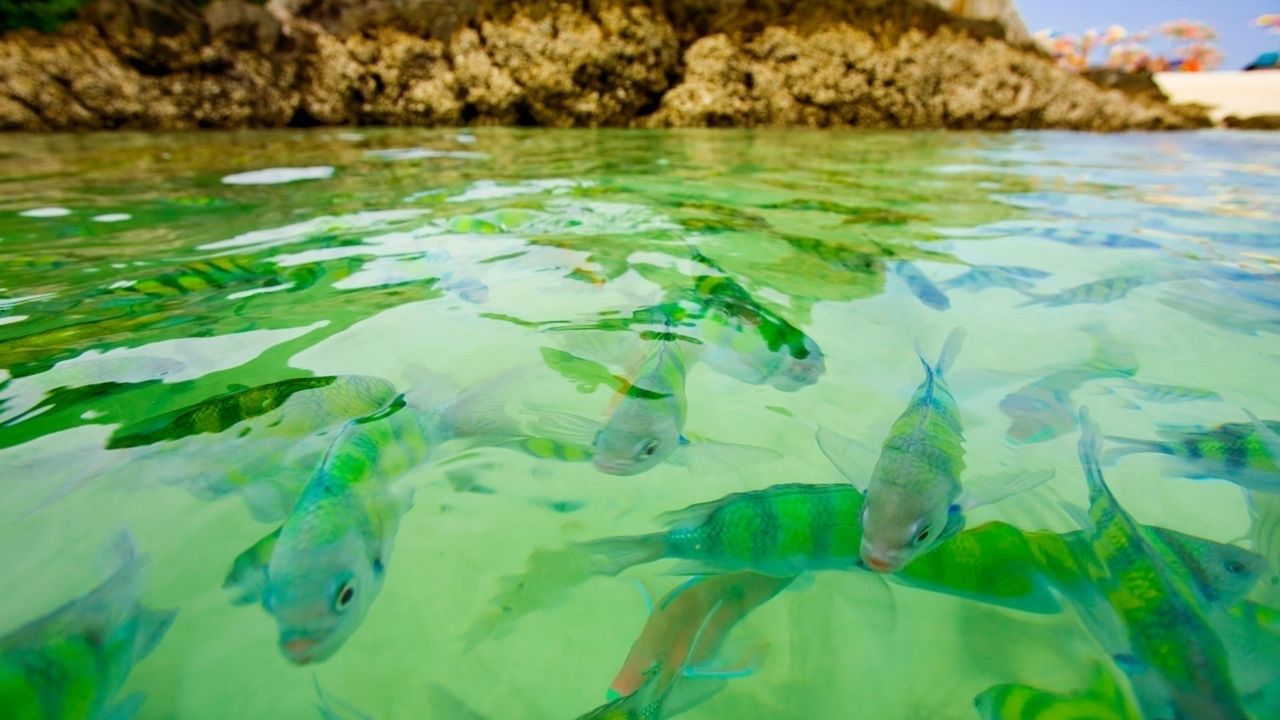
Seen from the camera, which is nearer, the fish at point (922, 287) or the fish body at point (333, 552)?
the fish body at point (333, 552)

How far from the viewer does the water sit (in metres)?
0.84

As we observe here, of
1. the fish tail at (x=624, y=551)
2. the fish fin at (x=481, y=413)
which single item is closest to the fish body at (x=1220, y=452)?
the fish tail at (x=624, y=551)

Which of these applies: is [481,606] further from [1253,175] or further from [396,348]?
→ [1253,175]

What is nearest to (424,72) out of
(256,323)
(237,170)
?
(237,170)

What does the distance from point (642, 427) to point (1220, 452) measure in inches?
50.3

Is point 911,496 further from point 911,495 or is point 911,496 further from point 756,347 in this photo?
point 756,347

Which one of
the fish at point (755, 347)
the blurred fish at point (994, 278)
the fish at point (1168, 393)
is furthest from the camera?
the blurred fish at point (994, 278)

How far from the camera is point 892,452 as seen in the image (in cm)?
107

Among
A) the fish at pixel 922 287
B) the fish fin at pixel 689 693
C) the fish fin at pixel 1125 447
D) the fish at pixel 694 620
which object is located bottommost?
the fish fin at pixel 689 693

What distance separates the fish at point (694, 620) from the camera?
2.69ft

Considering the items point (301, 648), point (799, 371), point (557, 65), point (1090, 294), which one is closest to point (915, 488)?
point (799, 371)

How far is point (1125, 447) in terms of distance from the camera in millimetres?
1316

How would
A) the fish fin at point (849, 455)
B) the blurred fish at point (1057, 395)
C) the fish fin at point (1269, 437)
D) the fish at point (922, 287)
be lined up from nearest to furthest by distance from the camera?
the fish fin at point (849, 455) → the fish fin at point (1269, 437) → the blurred fish at point (1057, 395) → the fish at point (922, 287)

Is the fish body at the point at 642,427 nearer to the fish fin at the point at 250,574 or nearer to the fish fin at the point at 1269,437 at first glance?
the fish fin at the point at 250,574
